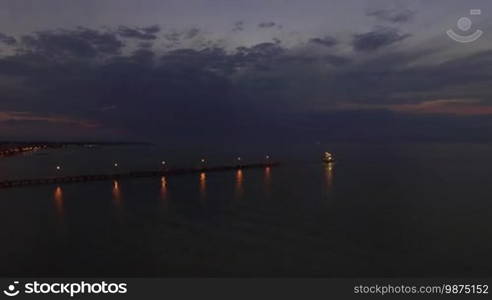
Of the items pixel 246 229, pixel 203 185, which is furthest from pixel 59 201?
pixel 246 229

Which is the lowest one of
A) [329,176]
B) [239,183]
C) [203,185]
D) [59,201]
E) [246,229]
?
[246,229]

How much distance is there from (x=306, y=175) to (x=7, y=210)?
50.1 m

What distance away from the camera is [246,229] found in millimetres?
35312

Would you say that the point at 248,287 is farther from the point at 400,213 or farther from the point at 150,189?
the point at 150,189

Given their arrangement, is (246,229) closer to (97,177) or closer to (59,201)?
(59,201)

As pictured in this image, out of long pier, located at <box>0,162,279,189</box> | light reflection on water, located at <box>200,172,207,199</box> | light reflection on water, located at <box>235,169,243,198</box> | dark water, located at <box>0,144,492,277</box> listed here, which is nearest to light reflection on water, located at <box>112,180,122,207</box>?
dark water, located at <box>0,144,492,277</box>

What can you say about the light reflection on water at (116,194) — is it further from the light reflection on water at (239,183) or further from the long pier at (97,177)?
the light reflection on water at (239,183)

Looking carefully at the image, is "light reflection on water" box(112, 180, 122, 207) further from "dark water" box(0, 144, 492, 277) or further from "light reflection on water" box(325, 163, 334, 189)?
"light reflection on water" box(325, 163, 334, 189)

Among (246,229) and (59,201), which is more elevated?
(59,201)

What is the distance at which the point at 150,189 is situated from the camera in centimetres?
5588

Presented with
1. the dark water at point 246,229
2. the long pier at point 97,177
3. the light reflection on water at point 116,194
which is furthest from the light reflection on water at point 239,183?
the light reflection on water at point 116,194

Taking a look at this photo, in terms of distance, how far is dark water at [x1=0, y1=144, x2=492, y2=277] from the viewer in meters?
25.9

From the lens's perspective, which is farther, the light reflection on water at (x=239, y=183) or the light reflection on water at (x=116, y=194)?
the light reflection on water at (x=239, y=183)

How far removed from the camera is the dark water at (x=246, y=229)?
85.0 ft
